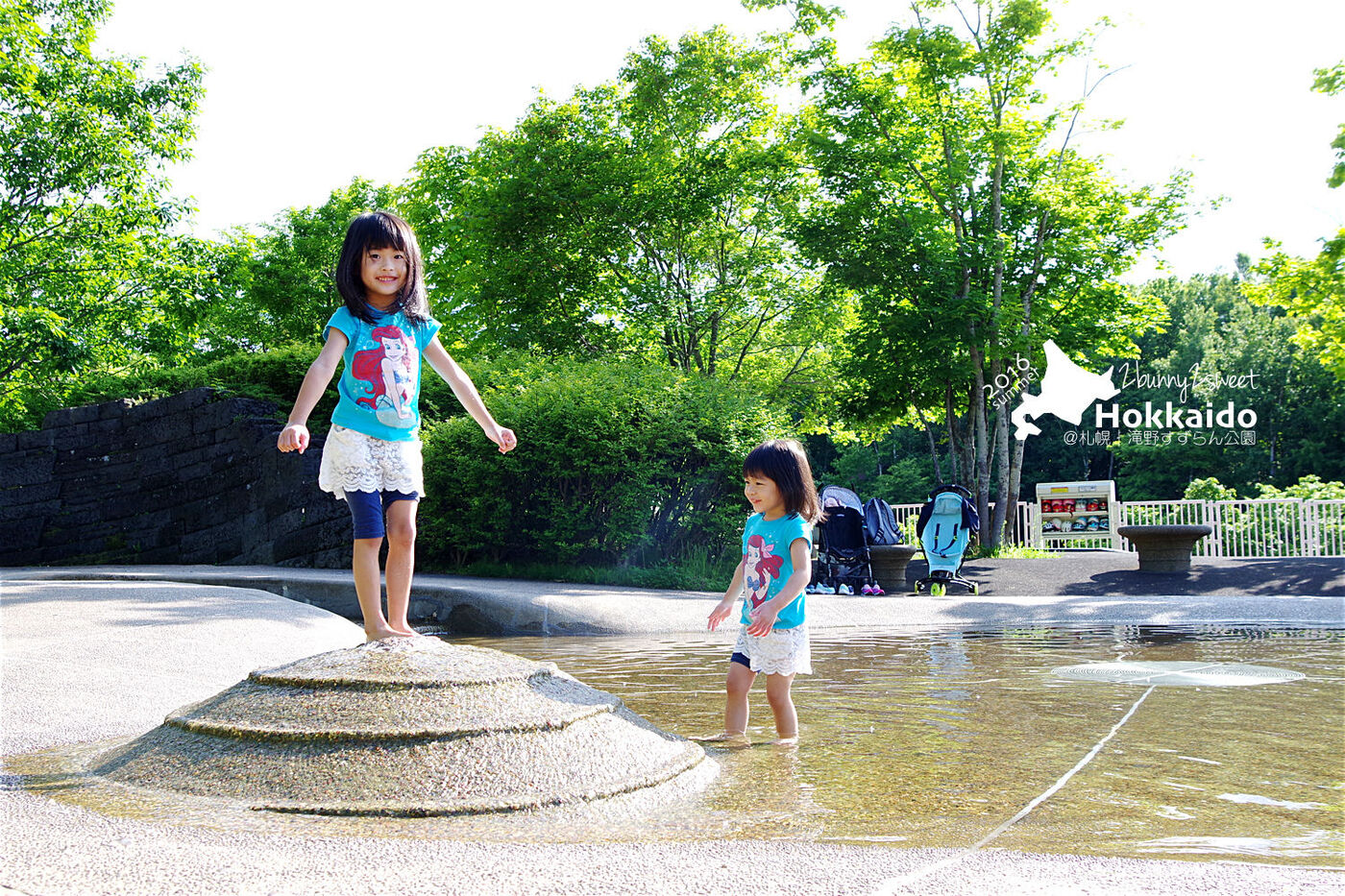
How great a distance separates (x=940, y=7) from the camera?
23.1 metres

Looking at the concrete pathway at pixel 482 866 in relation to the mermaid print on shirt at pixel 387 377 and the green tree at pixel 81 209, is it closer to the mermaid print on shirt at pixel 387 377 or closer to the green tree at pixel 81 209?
the mermaid print on shirt at pixel 387 377

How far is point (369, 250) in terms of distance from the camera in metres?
4.14

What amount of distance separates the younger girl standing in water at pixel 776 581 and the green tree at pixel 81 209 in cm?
1716

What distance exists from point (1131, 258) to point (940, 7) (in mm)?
7295

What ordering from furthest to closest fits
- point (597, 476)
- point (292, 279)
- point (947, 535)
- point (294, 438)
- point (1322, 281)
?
point (292, 279), point (1322, 281), point (947, 535), point (597, 476), point (294, 438)

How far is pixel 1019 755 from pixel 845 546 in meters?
10.7

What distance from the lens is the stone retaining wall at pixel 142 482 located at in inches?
619

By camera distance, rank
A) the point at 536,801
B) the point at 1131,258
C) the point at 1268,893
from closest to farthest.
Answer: the point at 1268,893 → the point at 536,801 → the point at 1131,258

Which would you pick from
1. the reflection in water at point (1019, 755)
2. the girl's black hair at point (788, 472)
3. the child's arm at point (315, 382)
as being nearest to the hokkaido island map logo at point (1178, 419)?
the reflection in water at point (1019, 755)

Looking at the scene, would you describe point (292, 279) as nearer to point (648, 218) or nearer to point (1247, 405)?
point (648, 218)

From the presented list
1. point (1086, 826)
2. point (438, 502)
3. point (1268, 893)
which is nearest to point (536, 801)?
point (1086, 826)

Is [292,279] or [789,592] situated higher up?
[292,279]

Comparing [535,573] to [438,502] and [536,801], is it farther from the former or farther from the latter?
[536,801]

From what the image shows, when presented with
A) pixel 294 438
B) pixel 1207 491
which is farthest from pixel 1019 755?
pixel 1207 491
